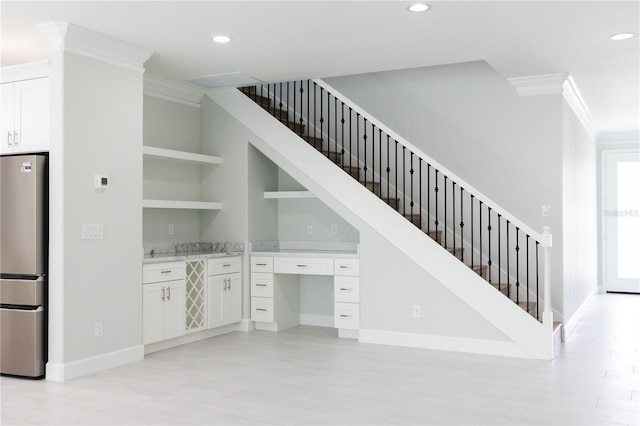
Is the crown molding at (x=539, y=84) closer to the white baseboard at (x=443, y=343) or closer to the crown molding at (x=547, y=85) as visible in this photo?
the crown molding at (x=547, y=85)

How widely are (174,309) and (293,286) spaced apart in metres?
1.68

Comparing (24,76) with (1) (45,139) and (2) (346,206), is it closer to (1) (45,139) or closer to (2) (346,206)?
(1) (45,139)

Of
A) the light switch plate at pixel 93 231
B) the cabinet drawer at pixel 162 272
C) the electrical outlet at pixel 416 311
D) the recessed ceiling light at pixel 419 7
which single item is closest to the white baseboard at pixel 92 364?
the cabinet drawer at pixel 162 272

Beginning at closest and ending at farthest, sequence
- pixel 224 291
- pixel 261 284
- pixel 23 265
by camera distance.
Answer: pixel 23 265, pixel 224 291, pixel 261 284

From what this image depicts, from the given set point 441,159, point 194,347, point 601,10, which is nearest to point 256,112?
point 441,159

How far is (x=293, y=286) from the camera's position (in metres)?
7.24

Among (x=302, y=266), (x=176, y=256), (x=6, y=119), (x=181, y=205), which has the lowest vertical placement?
(x=302, y=266)

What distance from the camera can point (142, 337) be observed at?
18.3 ft

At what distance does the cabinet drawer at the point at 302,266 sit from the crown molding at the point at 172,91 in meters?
2.17

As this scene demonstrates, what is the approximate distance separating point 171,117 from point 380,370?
12.4 ft

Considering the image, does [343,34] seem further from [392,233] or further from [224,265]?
[224,265]

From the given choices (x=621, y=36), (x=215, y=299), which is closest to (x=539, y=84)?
(x=621, y=36)

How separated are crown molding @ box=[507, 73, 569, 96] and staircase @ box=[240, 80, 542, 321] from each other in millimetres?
1259

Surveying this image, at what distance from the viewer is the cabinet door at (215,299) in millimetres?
6492
